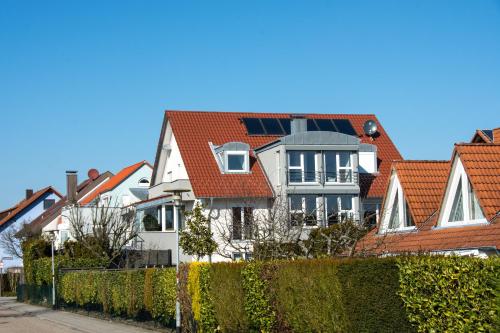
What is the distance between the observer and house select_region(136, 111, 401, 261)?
4850 centimetres

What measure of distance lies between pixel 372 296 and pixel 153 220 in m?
39.8

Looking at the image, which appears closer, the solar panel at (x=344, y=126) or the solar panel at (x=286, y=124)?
the solar panel at (x=286, y=124)

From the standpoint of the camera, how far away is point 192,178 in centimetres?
4862

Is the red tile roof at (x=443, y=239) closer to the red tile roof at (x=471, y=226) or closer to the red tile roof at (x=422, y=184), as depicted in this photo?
the red tile roof at (x=471, y=226)

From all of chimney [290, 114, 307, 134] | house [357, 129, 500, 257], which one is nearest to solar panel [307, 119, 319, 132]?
chimney [290, 114, 307, 134]

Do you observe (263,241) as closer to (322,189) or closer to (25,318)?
(25,318)

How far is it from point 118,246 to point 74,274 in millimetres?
9621

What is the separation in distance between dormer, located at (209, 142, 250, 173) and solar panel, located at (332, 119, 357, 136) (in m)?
7.75

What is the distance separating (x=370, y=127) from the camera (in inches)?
2217

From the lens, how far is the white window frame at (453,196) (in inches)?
875

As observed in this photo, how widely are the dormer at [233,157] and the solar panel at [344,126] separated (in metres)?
7.75

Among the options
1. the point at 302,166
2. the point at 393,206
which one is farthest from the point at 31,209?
the point at 393,206

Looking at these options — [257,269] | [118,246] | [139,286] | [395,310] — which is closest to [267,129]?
[118,246]

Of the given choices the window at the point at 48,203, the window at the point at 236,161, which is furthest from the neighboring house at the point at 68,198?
the window at the point at 236,161
